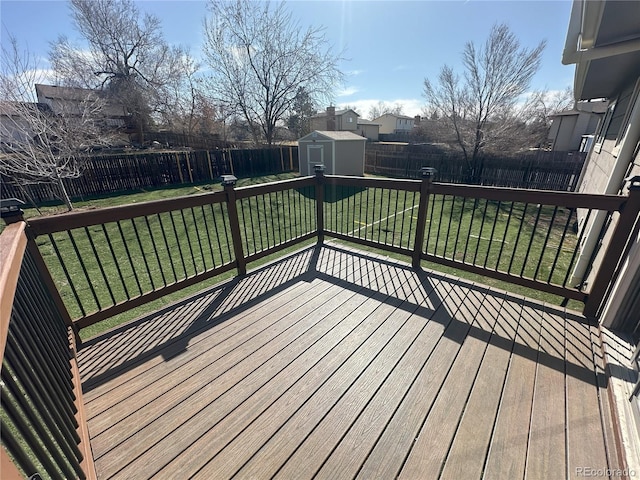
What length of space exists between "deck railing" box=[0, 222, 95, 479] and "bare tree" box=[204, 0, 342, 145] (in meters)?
16.4

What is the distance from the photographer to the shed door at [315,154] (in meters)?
12.1

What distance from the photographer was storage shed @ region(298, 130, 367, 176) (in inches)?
469

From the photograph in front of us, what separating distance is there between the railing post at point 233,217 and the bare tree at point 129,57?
21442 mm

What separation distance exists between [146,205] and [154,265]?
238cm

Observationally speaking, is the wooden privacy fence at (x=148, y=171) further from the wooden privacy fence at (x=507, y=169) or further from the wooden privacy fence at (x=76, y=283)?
the wooden privacy fence at (x=76, y=283)

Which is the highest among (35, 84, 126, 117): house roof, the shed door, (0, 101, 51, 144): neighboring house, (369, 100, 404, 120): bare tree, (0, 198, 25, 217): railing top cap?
(369, 100, 404, 120): bare tree

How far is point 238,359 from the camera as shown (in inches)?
75.2

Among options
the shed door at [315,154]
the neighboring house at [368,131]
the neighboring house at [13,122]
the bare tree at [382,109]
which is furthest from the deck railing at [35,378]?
the bare tree at [382,109]

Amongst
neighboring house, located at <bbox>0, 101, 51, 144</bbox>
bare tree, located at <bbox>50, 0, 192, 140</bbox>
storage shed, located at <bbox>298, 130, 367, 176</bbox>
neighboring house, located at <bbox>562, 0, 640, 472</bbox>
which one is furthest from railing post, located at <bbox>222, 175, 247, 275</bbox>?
bare tree, located at <bbox>50, 0, 192, 140</bbox>

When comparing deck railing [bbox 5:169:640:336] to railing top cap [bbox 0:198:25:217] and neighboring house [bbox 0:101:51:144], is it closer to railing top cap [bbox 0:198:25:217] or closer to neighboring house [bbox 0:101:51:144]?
railing top cap [bbox 0:198:25:217]

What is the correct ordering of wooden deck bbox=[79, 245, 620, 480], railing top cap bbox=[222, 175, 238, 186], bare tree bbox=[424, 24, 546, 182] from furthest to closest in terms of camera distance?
1. bare tree bbox=[424, 24, 546, 182]
2. railing top cap bbox=[222, 175, 238, 186]
3. wooden deck bbox=[79, 245, 620, 480]

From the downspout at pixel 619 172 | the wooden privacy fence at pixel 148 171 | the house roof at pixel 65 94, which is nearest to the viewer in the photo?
the downspout at pixel 619 172

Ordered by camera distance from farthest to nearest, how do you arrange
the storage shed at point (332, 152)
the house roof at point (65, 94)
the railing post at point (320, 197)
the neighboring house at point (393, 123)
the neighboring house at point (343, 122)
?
the neighboring house at point (393, 123), the neighboring house at point (343, 122), the storage shed at point (332, 152), the house roof at point (65, 94), the railing post at point (320, 197)

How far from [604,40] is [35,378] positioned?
16.4ft
